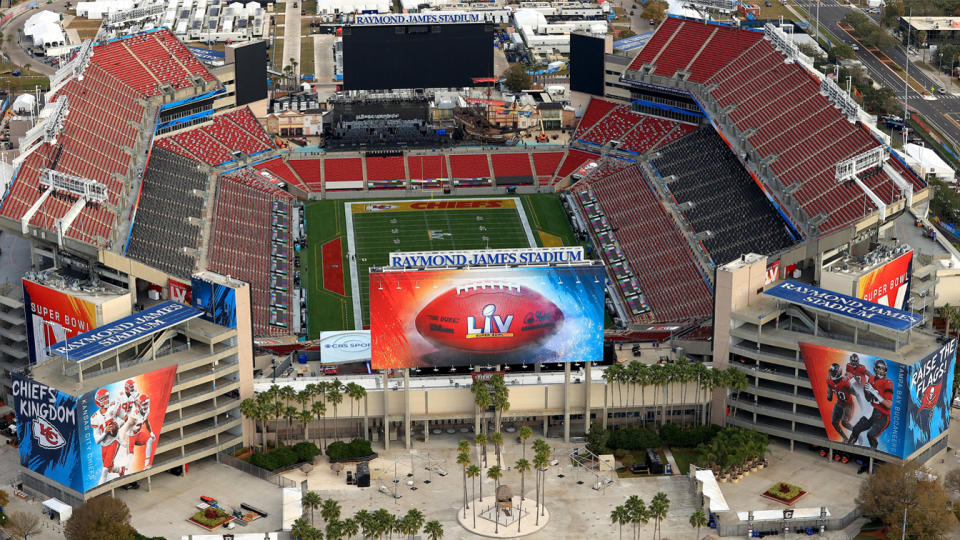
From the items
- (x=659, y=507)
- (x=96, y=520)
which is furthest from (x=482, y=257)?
(x=96, y=520)

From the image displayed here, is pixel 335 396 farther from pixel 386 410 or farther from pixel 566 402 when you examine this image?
pixel 566 402

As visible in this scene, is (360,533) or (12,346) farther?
(12,346)

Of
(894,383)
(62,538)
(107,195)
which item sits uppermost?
(107,195)

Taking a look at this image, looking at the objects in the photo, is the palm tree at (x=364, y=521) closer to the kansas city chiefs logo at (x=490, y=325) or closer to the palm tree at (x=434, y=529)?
the palm tree at (x=434, y=529)

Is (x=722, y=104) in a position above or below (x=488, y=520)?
above

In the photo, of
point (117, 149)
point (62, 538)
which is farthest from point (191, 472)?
point (117, 149)

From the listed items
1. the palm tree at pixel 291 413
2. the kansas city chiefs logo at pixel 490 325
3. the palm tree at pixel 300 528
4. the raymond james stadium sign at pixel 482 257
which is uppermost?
the raymond james stadium sign at pixel 482 257

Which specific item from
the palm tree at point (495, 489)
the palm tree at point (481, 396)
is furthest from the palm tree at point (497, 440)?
the palm tree at point (481, 396)

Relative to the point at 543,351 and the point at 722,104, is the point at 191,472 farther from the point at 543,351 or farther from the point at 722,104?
the point at 722,104

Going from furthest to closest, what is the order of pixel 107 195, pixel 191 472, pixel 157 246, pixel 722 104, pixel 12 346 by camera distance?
pixel 722 104
pixel 157 246
pixel 107 195
pixel 12 346
pixel 191 472
